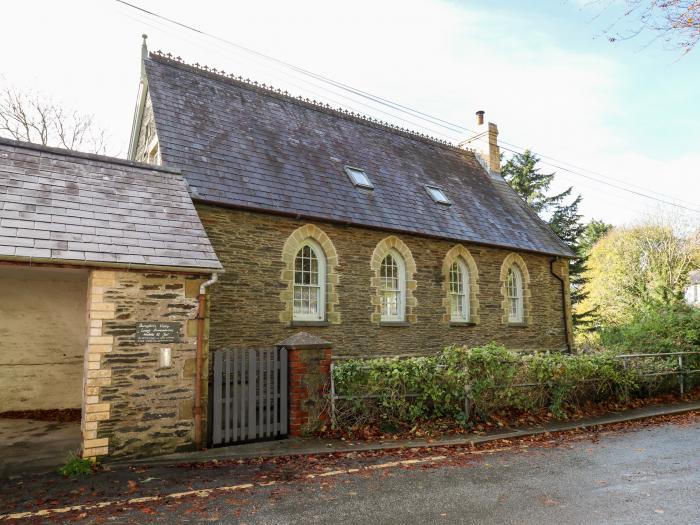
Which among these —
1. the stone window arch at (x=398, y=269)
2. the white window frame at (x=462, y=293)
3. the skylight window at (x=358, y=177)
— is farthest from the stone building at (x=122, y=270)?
the white window frame at (x=462, y=293)

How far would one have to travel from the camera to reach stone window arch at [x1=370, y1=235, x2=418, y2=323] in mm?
13836

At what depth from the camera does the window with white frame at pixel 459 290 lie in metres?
16.0

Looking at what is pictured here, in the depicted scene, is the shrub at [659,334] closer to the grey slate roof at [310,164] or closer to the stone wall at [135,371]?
the grey slate roof at [310,164]

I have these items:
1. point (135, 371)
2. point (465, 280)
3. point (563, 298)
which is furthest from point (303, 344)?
point (563, 298)

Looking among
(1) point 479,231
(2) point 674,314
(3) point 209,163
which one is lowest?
(2) point 674,314

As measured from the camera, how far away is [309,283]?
42.1 ft

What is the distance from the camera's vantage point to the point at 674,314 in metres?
14.3

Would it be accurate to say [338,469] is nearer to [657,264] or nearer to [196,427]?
[196,427]

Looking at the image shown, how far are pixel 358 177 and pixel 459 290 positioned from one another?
5.09 meters

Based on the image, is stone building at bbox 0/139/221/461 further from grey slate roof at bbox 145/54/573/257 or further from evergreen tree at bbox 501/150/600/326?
evergreen tree at bbox 501/150/600/326

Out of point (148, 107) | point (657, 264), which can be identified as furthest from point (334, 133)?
point (657, 264)

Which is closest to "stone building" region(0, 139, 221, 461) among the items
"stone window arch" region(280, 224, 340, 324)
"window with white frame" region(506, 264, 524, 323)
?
"stone window arch" region(280, 224, 340, 324)

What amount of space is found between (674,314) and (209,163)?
1405 centimetres

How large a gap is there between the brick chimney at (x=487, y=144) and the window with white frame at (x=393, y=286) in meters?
9.90
